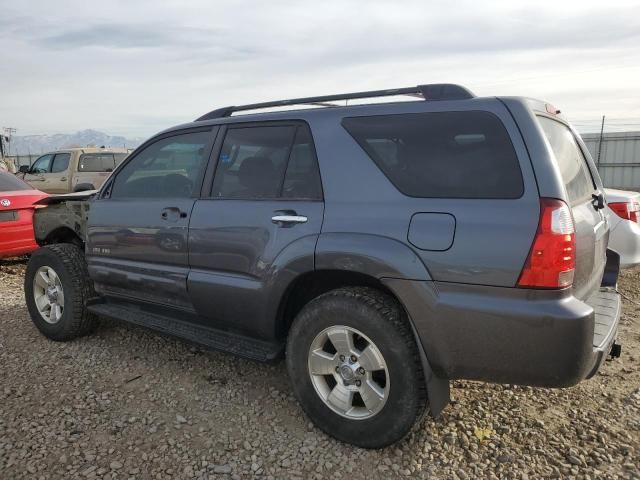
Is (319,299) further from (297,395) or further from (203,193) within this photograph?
(203,193)

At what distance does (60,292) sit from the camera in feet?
14.3

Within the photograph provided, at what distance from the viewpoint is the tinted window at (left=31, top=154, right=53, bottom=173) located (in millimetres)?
13266

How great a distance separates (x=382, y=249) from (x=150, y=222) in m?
1.84

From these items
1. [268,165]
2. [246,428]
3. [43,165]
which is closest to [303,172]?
[268,165]

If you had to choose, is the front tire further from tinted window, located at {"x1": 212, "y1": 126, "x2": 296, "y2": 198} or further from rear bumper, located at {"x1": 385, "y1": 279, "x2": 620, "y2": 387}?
tinted window, located at {"x1": 212, "y1": 126, "x2": 296, "y2": 198}

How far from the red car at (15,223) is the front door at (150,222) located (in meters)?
3.10

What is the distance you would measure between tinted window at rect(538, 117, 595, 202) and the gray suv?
0.07 feet

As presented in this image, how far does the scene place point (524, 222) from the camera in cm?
226

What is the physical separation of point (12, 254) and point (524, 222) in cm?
640

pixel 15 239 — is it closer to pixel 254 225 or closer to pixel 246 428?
pixel 254 225

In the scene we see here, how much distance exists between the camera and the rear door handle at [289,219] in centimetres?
287

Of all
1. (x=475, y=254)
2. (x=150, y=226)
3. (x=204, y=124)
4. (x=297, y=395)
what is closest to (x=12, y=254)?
(x=150, y=226)

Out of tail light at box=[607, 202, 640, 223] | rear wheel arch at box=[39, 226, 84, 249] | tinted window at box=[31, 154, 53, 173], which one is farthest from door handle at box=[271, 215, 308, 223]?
tinted window at box=[31, 154, 53, 173]

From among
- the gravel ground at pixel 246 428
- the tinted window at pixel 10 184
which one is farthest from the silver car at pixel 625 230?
the tinted window at pixel 10 184
